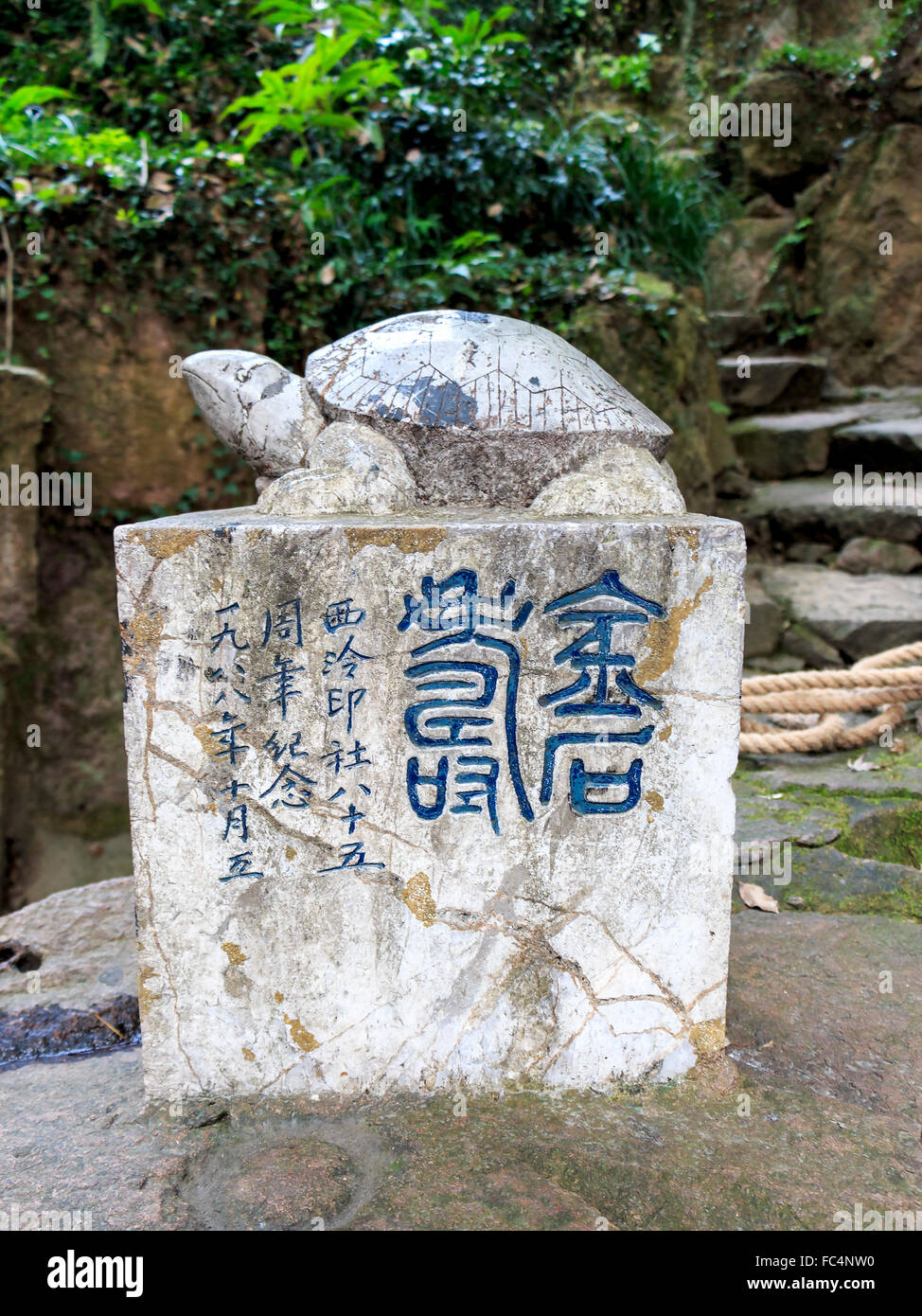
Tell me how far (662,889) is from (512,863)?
0.29 m

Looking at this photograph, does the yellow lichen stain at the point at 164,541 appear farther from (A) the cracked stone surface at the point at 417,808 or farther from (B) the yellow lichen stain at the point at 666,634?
(B) the yellow lichen stain at the point at 666,634

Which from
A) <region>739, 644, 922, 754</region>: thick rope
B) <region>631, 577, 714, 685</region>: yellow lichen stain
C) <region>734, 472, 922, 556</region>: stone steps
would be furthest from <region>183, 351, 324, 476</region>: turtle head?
<region>734, 472, 922, 556</region>: stone steps

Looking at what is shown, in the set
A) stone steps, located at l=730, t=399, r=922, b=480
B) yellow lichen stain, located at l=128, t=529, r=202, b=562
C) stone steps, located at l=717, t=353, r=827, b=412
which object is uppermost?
stone steps, located at l=717, t=353, r=827, b=412

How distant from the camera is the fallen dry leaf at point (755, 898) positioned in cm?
259

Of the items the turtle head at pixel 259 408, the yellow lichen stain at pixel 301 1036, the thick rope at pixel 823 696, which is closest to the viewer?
the yellow lichen stain at pixel 301 1036

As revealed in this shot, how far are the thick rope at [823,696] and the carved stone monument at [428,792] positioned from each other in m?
1.57

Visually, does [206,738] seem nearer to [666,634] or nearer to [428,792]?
[428,792]

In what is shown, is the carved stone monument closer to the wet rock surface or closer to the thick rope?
the wet rock surface

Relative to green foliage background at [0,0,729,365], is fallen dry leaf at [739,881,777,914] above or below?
below

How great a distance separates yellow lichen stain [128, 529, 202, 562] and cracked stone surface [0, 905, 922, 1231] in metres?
1.03

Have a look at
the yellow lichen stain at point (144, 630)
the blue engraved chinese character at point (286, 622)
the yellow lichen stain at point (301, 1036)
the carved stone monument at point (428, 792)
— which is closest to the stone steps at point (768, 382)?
the carved stone monument at point (428, 792)

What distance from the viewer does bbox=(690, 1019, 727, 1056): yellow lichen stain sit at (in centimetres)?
182

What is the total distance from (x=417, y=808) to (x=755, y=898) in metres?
1.34

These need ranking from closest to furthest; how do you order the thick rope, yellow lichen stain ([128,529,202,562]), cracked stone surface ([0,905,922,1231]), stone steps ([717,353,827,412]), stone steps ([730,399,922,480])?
cracked stone surface ([0,905,922,1231]), yellow lichen stain ([128,529,202,562]), the thick rope, stone steps ([730,399,922,480]), stone steps ([717,353,827,412])
